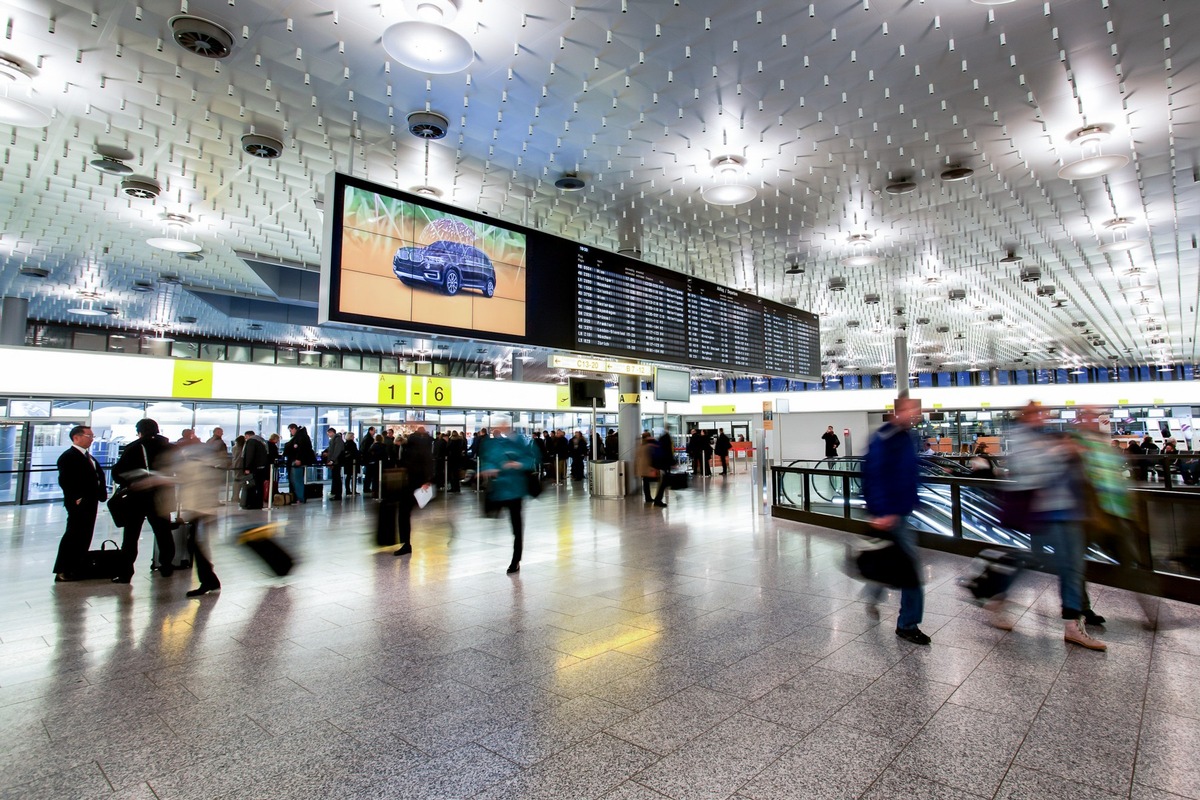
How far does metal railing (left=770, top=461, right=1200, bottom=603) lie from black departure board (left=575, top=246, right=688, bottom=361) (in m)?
3.33

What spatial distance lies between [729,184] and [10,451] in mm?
18681

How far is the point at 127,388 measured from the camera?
14.5 meters

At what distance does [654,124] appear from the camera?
675 cm

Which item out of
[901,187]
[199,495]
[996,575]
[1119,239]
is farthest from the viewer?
[1119,239]

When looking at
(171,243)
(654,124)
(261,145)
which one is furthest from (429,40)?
(171,243)

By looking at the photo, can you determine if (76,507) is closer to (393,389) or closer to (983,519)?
(983,519)

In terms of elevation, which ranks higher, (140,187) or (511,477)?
(140,187)

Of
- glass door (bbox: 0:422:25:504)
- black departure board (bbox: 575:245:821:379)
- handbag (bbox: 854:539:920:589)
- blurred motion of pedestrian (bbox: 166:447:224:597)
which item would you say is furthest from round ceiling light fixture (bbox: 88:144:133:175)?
A: glass door (bbox: 0:422:25:504)

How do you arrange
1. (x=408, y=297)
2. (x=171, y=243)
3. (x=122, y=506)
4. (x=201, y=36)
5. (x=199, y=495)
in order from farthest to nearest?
(x=171, y=243)
(x=122, y=506)
(x=408, y=297)
(x=199, y=495)
(x=201, y=36)

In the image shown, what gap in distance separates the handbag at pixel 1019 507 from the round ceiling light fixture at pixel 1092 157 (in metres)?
4.52

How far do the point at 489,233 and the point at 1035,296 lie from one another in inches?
564

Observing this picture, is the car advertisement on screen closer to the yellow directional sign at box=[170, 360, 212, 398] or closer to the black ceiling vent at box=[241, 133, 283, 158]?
the black ceiling vent at box=[241, 133, 283, 158]

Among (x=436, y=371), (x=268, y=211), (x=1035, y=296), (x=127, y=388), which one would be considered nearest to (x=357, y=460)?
(x=127, y=388)

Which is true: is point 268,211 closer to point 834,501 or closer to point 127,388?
point 127,388
